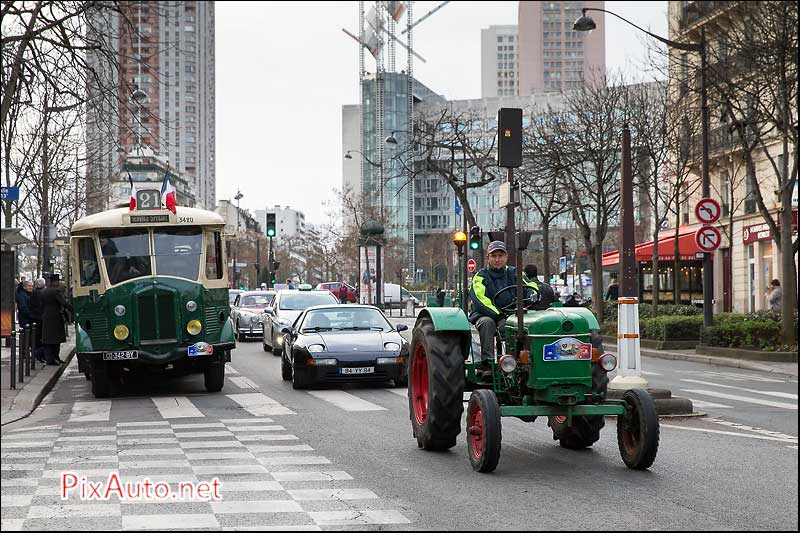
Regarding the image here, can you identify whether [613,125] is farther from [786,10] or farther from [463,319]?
[463,319]

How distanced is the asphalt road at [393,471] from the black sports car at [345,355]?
1.91m

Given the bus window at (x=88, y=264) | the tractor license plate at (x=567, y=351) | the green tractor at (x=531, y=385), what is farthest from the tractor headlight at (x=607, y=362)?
the bus window at (x=88, y=264)

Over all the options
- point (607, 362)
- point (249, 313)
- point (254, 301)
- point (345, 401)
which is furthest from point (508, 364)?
point (254, 301)

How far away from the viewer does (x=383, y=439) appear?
11.7 meters

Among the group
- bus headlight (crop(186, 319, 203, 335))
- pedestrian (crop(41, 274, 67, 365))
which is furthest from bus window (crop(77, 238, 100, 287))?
pedestrian (crop(41, 274, 67, 365))

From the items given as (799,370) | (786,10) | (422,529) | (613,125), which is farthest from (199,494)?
(613,125)

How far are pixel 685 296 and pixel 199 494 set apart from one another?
4121 cm

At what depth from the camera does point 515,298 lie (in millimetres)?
10352

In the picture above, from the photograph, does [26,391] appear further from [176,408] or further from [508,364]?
[508,364]

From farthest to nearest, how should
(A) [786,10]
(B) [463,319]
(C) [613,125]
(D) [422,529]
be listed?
(C) [613,125], (A) [786,10], (B) [463,319], (D) [422,529]

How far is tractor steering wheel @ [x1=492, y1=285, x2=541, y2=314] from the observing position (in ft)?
33.1

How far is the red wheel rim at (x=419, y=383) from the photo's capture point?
447 inches

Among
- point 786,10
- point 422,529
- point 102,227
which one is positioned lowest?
point 422,529

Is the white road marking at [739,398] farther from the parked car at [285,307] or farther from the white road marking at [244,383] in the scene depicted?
the parked car at [285,307]
